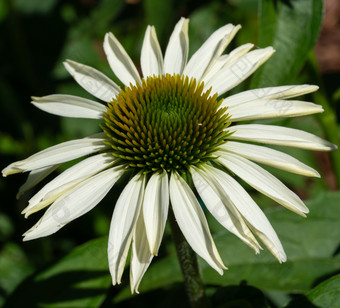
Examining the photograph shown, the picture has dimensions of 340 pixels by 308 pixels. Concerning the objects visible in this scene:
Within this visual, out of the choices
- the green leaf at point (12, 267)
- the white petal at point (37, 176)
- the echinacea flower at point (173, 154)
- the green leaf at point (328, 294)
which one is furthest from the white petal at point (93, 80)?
the green leaf at point (12, 267)

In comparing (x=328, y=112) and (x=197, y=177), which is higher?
(x=197, y=177)

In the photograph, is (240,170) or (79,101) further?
(79,101)

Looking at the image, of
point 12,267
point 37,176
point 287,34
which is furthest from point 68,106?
point 12,267

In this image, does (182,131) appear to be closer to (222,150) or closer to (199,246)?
(222,150)

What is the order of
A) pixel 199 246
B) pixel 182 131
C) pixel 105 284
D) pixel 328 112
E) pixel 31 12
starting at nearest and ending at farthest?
1. pixel 199 246
2. pixel 182 131
3. pixel 105 284
4. pixel 328 112
5. pixel 31 12

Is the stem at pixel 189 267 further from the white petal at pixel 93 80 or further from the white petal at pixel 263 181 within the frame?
the white petal at pixel 93 80

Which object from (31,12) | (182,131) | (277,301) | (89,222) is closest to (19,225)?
(89,222)
